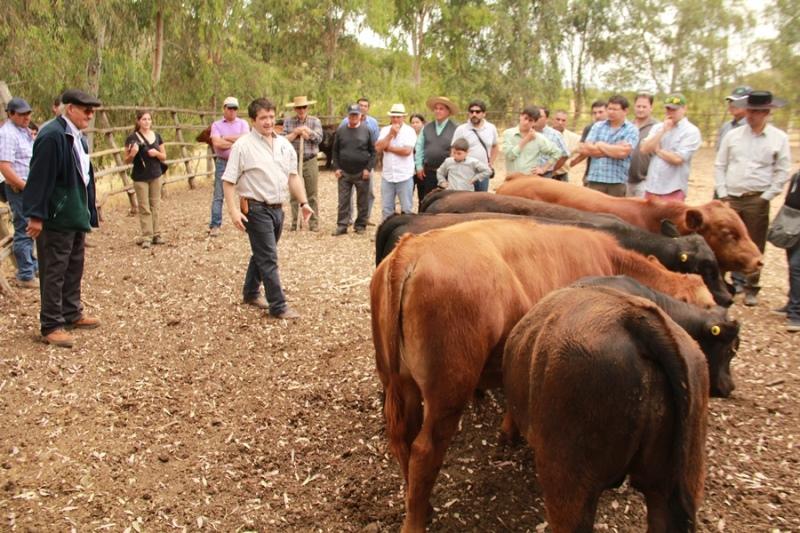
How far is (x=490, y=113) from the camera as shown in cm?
2783

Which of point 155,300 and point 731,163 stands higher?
point 731,163

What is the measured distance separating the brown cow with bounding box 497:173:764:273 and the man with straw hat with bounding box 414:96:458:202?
2.59 metres

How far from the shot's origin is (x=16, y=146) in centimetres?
670

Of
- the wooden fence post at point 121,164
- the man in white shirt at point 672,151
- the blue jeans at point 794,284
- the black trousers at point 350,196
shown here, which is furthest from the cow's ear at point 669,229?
the wooden fence post at point 121,164

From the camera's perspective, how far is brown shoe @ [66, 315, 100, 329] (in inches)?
230

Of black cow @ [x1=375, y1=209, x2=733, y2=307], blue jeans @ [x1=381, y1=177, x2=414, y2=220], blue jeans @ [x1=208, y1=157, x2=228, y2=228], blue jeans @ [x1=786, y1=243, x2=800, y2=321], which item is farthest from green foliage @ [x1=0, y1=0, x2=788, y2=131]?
blue jeans @ [x1=786, y1=243, x2=800, y2=321]

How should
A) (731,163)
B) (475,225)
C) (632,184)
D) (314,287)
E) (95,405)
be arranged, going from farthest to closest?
1. (632,184)
2. (314,287)
3. (731,163)
4. (95,405)
5. (475,225)

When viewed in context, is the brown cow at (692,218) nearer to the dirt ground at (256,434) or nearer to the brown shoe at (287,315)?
the dirt ground at (256,434)

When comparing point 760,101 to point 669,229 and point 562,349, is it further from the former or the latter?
point 562,349

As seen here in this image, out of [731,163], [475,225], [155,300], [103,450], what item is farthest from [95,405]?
[731,163]

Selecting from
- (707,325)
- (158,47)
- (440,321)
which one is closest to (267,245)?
(440,321)

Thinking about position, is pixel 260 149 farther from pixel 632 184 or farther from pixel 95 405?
pixel 632 184

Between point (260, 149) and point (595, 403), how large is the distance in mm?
4637

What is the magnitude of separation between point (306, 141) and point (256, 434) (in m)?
7.09
